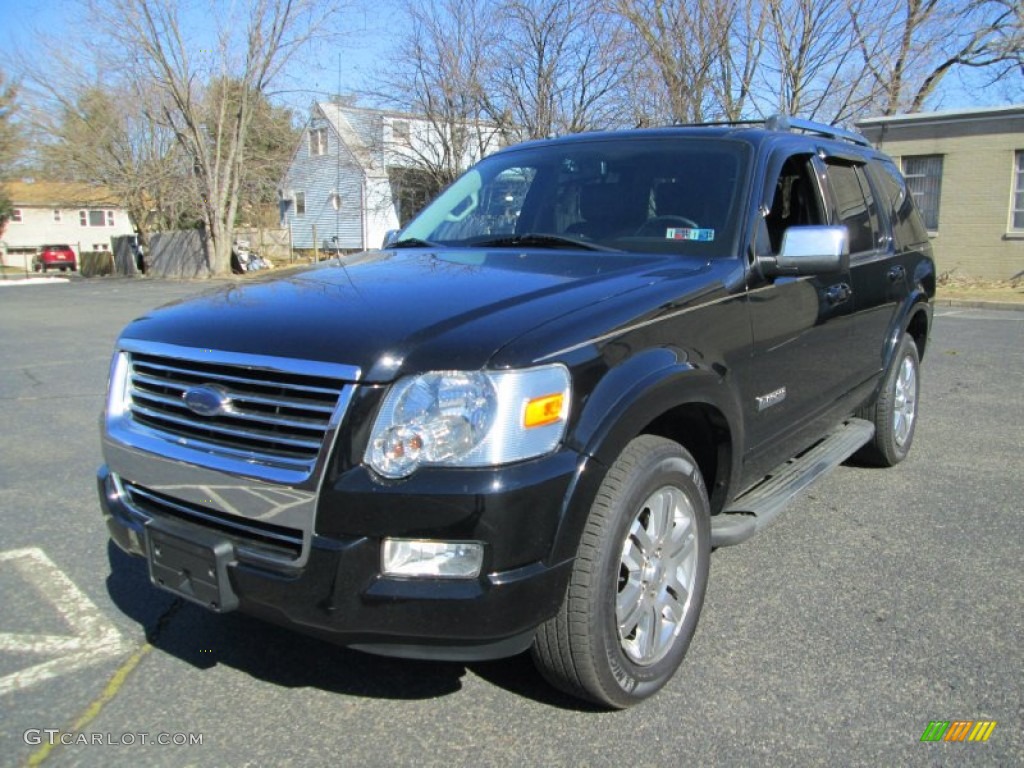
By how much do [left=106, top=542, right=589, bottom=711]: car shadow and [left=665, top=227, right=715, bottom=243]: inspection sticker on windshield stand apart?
5.82 ft

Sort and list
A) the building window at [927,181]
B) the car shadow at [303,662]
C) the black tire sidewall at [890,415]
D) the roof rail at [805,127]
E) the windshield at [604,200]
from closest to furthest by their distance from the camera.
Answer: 1. the car shadow at [303,662]
2. the windshield at [604,200]
3. the roof rail at [805,127]
4. the black tire sidewall at [890,415]
5. the building window at [927,181]

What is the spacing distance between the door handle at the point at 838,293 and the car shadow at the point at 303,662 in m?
2.26

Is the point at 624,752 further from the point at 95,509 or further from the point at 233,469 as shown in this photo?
the point at 95,509

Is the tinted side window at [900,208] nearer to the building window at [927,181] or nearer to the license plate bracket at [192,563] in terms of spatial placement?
the license plate bracket at [192,563]

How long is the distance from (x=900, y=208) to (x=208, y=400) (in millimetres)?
4715

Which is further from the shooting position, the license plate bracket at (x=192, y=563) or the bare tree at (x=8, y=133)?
the bare tree at (x=8, y=133)

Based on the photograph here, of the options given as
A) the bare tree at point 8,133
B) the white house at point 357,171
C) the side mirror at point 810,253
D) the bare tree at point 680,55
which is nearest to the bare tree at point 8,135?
the bare tree at point 8,133

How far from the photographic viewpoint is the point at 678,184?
3590mm

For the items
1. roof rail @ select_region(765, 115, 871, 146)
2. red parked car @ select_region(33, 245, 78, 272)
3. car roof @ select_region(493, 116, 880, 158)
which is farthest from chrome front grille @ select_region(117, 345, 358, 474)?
red parked car @ select_region(33, 245, 78, 272)

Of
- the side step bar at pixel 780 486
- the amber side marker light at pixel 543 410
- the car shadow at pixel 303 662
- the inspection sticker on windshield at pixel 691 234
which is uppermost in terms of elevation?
the inspection sticker on windshield at pixel 691 234

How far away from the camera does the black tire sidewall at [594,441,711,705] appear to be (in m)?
2.38

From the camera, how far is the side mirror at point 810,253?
318 centimetres

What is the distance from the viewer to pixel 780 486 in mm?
3635

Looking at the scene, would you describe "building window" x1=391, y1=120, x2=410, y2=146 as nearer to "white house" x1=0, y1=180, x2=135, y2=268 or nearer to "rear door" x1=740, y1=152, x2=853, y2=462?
"rear door" x1=740, y1=152, x2=853, y2=462
